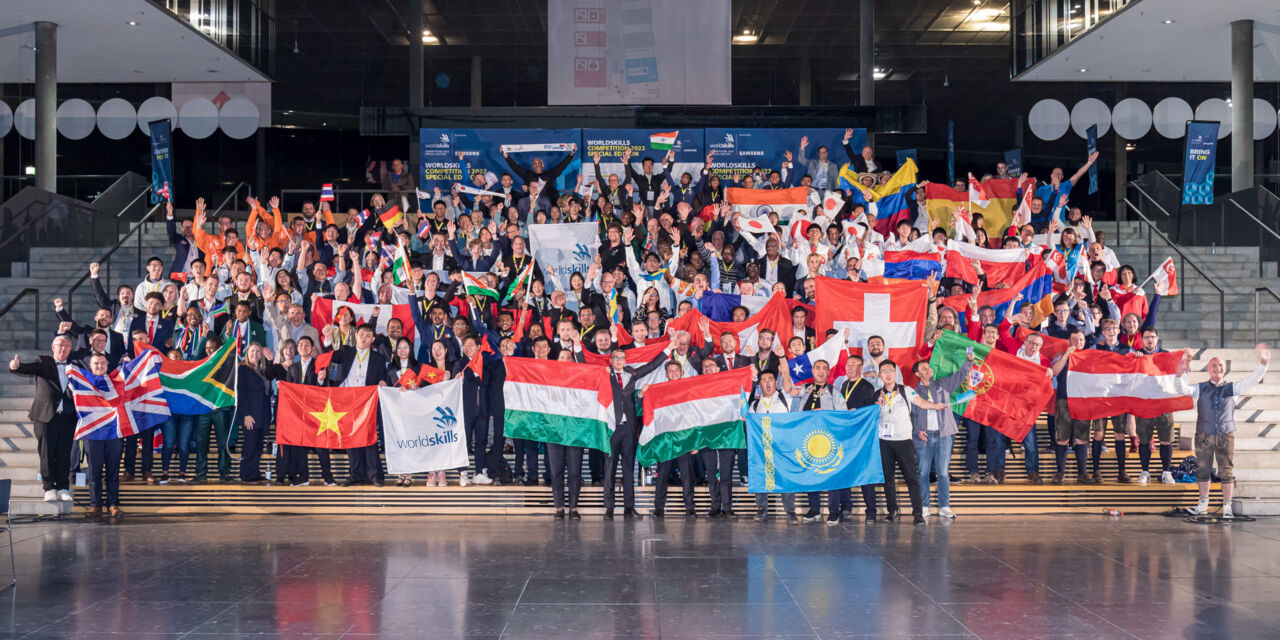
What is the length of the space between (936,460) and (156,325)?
1107 centimetres

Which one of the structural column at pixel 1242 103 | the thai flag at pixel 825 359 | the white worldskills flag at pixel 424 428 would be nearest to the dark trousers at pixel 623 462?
the white worldskills flag at pixel 424 428

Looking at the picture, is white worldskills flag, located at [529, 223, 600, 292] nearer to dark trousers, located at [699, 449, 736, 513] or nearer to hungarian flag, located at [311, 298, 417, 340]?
hungarian flag, located at [311, 298, 417, 340]

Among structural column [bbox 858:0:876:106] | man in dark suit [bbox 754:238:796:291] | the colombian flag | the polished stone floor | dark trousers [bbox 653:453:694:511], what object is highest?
structural column [bbox 858:0:876:106]

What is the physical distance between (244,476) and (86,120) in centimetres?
1386

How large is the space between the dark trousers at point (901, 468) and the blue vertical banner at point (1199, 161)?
38.7 ft

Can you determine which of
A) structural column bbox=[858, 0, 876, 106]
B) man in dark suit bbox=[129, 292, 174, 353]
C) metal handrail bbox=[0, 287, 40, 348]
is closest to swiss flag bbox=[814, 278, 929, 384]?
man in dark suit bbox=[129, 292, 174, 353]

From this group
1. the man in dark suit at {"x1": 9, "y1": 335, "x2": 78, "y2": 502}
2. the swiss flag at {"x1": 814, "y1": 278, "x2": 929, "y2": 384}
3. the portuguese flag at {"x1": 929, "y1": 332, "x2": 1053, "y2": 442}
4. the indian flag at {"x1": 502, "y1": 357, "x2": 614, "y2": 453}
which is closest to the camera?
the man in dark suit at {"x1": 9, "y1": 335, "x2": 78, "y2": 502}

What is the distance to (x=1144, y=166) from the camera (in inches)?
1780

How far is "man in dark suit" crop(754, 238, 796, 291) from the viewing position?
18.3 metres

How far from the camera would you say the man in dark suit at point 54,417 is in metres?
14.5

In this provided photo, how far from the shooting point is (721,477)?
14.8 meters

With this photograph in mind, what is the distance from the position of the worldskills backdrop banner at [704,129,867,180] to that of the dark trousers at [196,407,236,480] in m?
13.5

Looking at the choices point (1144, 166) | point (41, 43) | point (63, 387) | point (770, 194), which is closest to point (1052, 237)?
point (770, 194)

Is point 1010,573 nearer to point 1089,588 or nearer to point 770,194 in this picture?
point 1089,588
